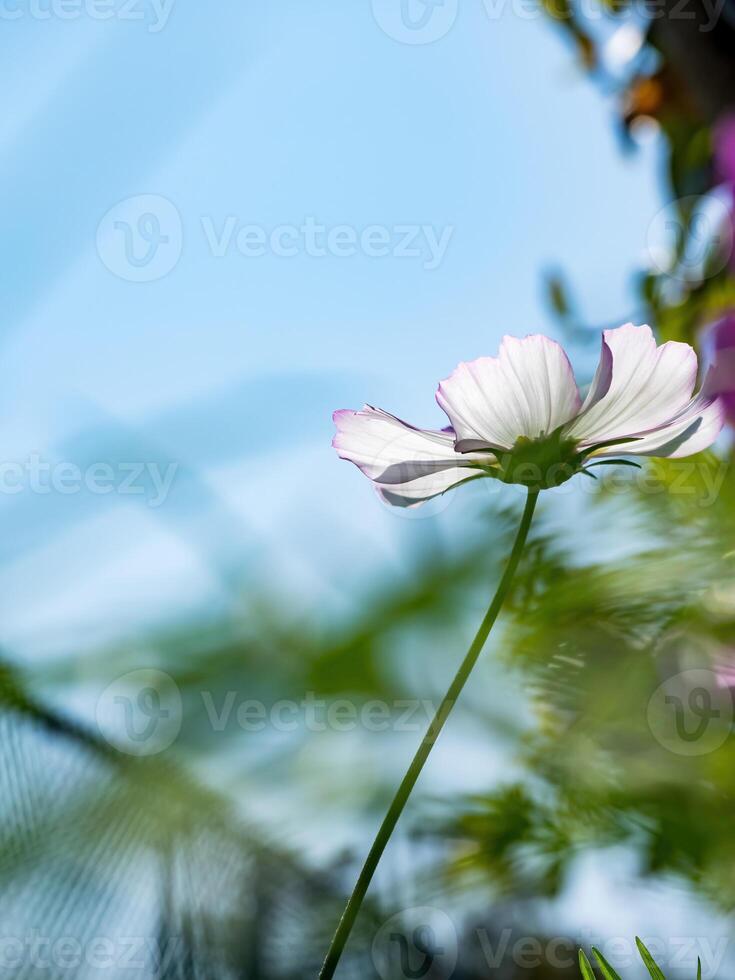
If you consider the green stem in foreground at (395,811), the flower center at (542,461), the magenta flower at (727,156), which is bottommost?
the green stem in foreground at (395,811)

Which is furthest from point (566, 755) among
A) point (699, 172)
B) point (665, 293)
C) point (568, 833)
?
point (699, 172)

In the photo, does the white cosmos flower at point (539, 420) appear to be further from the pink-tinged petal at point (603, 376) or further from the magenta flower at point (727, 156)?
the magenta flower at point (727, 156)

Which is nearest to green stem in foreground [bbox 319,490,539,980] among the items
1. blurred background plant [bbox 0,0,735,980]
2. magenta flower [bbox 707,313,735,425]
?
blurred background plant [bbox 0,0,735,980]

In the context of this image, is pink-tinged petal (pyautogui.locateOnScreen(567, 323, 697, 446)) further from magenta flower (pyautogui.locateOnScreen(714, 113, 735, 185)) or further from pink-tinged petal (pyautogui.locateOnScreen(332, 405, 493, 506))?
magenta flower (pyautogui.locateOnScreen(714, 113, 735, 185))

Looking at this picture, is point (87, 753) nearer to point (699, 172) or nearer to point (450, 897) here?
point (450, 897)

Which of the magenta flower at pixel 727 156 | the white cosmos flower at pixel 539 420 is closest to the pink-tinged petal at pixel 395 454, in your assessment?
the white cosmos flower at pixel 539 420

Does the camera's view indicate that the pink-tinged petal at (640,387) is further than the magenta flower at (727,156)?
No

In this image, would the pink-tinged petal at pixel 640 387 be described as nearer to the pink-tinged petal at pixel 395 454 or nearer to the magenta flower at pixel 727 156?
the pink-tinged petal at pixel 395 454

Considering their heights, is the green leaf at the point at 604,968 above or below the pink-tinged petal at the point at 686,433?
below
